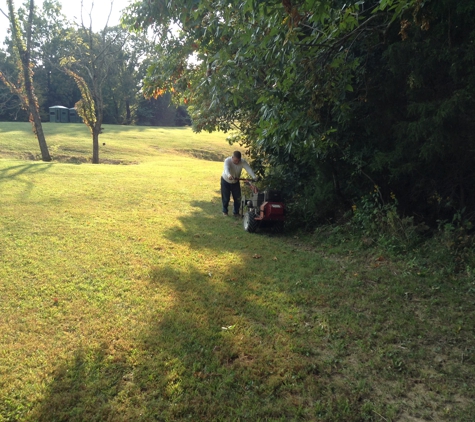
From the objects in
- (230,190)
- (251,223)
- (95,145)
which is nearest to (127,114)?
(95,145)

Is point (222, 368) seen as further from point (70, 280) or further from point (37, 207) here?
point (37, 207)

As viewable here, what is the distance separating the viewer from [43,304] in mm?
4402

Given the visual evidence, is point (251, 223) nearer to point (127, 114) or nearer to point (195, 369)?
point (195, 369)

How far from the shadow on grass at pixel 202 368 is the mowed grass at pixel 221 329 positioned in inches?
0.6

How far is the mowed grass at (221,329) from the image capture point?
2.96 metres

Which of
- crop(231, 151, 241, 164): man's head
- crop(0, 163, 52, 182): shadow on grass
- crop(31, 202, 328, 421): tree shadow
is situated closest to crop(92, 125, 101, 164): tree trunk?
crop(0, 163, 52, 182): shadow on grass

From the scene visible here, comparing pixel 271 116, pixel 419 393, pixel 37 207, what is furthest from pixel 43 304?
pixel 37 207

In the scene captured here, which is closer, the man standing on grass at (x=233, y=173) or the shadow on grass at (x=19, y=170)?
the man standing on grass at (x=233, y=173)

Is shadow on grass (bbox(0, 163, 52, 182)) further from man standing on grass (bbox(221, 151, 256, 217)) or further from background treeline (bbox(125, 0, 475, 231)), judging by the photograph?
background treeline (bbox(125, 0, 475, 231))

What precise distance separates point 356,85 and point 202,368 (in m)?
5.69

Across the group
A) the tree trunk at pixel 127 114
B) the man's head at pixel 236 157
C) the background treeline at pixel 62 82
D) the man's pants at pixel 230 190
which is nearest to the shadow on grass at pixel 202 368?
the man's head at pixel 236 157

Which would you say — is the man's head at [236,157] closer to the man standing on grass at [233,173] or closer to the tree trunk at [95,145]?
the man standing on grass at [233,173]

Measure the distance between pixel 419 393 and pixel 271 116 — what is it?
3.46m

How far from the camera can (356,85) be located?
22.8 ft
